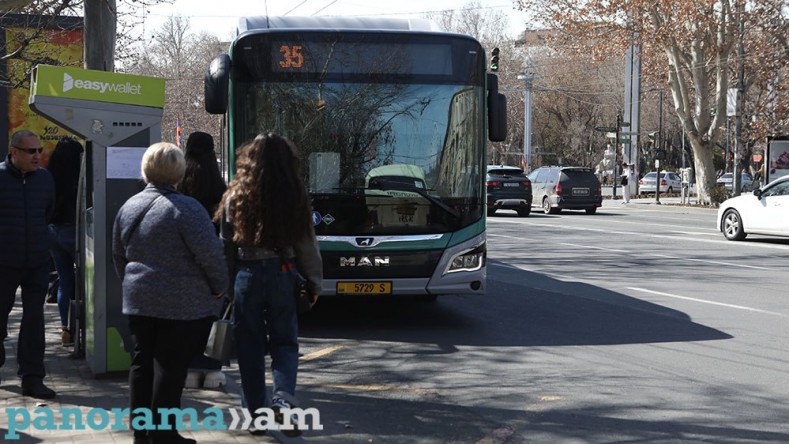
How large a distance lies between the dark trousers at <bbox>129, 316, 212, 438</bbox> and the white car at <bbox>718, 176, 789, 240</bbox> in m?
17.2

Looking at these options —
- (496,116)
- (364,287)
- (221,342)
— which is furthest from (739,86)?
(221,342)

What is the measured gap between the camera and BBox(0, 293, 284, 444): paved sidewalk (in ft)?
18.6

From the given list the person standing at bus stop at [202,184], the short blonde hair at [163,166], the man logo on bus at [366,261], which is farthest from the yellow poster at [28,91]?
the short blonde hair at [163,166]

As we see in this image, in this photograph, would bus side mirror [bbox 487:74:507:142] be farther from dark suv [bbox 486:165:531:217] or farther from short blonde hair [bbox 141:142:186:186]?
dark suv [bbox 486:165:531:217]

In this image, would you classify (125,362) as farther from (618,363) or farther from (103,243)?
(618,363)

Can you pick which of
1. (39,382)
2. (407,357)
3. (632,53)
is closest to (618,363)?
(407,357)

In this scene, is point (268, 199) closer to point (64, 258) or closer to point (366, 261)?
point (64, 258)

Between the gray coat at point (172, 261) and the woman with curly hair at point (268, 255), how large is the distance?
1.26 ft

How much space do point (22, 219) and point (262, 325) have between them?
2.08 metres

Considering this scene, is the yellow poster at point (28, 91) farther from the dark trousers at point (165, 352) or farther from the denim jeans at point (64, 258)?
the dark trousers at point (165, 352)

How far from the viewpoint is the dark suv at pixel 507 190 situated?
32719mm

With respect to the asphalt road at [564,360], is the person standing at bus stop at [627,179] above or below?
above

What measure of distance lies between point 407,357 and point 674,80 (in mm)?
34842

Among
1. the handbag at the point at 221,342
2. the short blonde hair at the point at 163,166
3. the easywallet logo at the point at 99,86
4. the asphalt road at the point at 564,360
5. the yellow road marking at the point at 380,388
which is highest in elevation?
the easywallet logo at the point at 99,86
